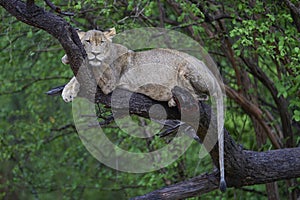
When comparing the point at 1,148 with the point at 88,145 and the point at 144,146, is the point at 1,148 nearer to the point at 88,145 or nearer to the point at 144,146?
the point at 88,145

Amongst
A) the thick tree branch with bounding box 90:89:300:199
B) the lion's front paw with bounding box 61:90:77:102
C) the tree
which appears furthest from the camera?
the thick tree branch with bounding box 90:89:300:199

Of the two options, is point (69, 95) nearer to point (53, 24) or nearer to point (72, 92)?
point (72, 92)

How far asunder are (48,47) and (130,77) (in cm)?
355

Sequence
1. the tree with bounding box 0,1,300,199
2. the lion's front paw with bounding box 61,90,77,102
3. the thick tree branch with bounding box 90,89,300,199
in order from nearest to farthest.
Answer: the tree with bounding box 0,1,300,199 → the lion's front paw with bounding box 61,90,77,102 → the thick tree branch with bounding box 90,89,300,199

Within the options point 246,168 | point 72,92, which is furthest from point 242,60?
point 72,92

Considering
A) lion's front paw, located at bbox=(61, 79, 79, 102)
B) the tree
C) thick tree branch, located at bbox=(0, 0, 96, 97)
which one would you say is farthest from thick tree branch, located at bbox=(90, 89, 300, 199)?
thick tree branch, located at bbox=(0, 0, 96, 97)

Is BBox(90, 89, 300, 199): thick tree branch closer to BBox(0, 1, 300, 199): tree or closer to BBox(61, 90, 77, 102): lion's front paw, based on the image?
BBox(0, 1, 300, 199): tree

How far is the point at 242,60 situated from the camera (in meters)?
8.36

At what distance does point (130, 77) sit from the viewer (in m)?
5.67

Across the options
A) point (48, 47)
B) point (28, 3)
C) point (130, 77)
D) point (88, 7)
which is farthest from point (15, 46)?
point (28, 3)

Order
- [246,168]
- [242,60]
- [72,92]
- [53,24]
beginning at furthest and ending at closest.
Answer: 1. [242,60]
2. [246,168]
3. [72,92]
4. [53,24]

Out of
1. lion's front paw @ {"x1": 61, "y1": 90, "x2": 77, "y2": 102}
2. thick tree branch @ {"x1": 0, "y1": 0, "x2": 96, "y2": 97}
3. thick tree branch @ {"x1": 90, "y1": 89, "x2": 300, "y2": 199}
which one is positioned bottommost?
thick tree branch @ {"x1": 90, "y1": 89, "x2": 300, "y2": 199}

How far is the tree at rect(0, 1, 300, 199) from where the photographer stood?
196 inches

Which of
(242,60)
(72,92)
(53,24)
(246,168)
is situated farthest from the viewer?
(242,60)
